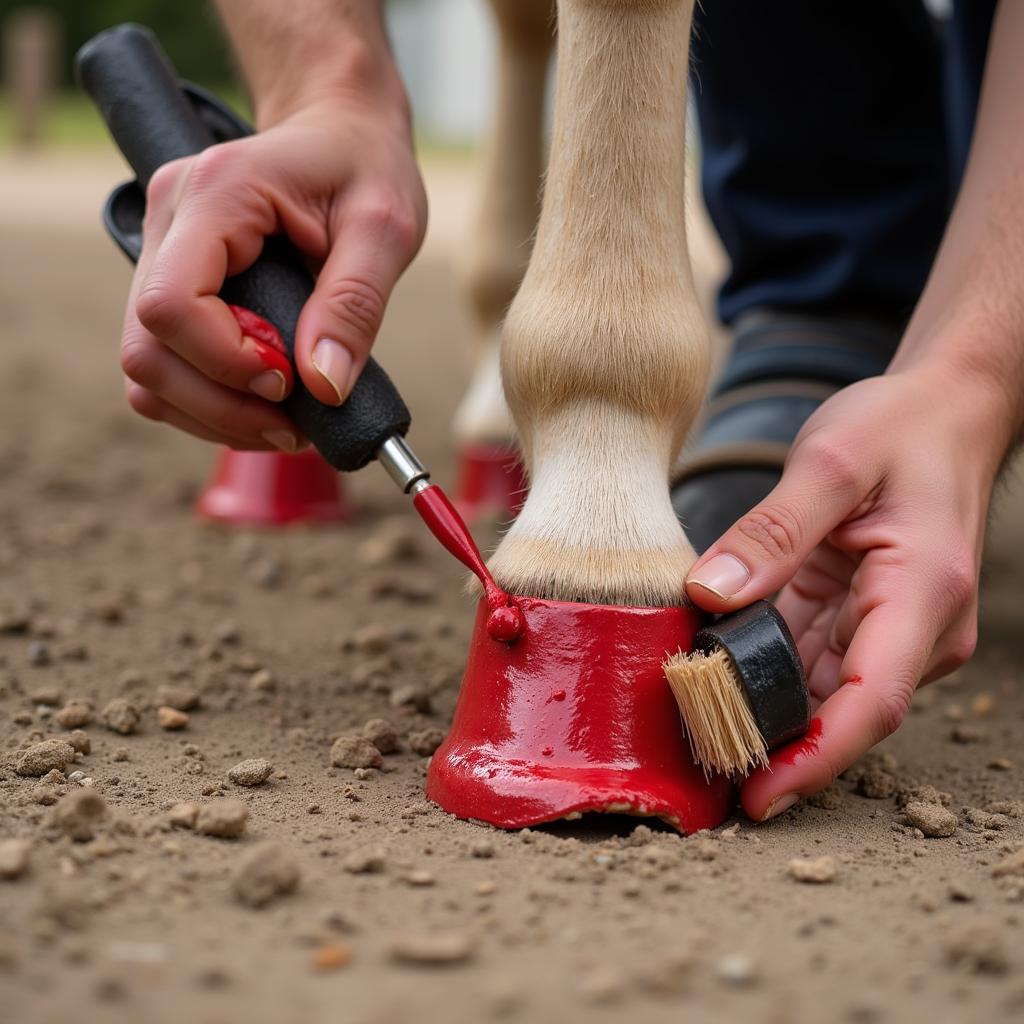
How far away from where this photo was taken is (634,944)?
853 mm

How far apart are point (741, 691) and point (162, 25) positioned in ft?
61.3

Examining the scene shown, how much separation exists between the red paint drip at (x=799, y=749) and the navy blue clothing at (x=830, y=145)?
1.01 meters

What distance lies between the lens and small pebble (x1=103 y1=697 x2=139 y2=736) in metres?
1.27

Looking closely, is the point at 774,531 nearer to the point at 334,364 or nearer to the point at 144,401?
the point at 334,364

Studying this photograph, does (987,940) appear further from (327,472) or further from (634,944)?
(327,472)

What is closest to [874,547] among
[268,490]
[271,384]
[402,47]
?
[271,384]

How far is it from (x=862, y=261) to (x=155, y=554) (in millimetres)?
1115

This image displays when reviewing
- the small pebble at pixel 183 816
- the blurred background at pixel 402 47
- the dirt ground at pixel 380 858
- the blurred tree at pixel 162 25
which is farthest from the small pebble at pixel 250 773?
the blurred tree at pixel 162 25

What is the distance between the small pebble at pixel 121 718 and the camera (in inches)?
49.9

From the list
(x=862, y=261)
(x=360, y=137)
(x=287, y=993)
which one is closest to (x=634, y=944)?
(x=287, y=993)

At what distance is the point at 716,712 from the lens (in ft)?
3.40

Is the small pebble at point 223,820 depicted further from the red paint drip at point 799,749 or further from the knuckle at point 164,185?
the knuckle at point 164,185

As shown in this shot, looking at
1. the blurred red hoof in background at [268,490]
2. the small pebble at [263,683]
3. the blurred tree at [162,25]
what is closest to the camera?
the small pebble at [263,683]

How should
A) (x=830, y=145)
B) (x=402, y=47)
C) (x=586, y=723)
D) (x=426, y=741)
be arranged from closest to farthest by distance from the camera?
(x=586, y=723)
(x=426, y=741)
(x=830, y=145)
(x=402, y=47)
